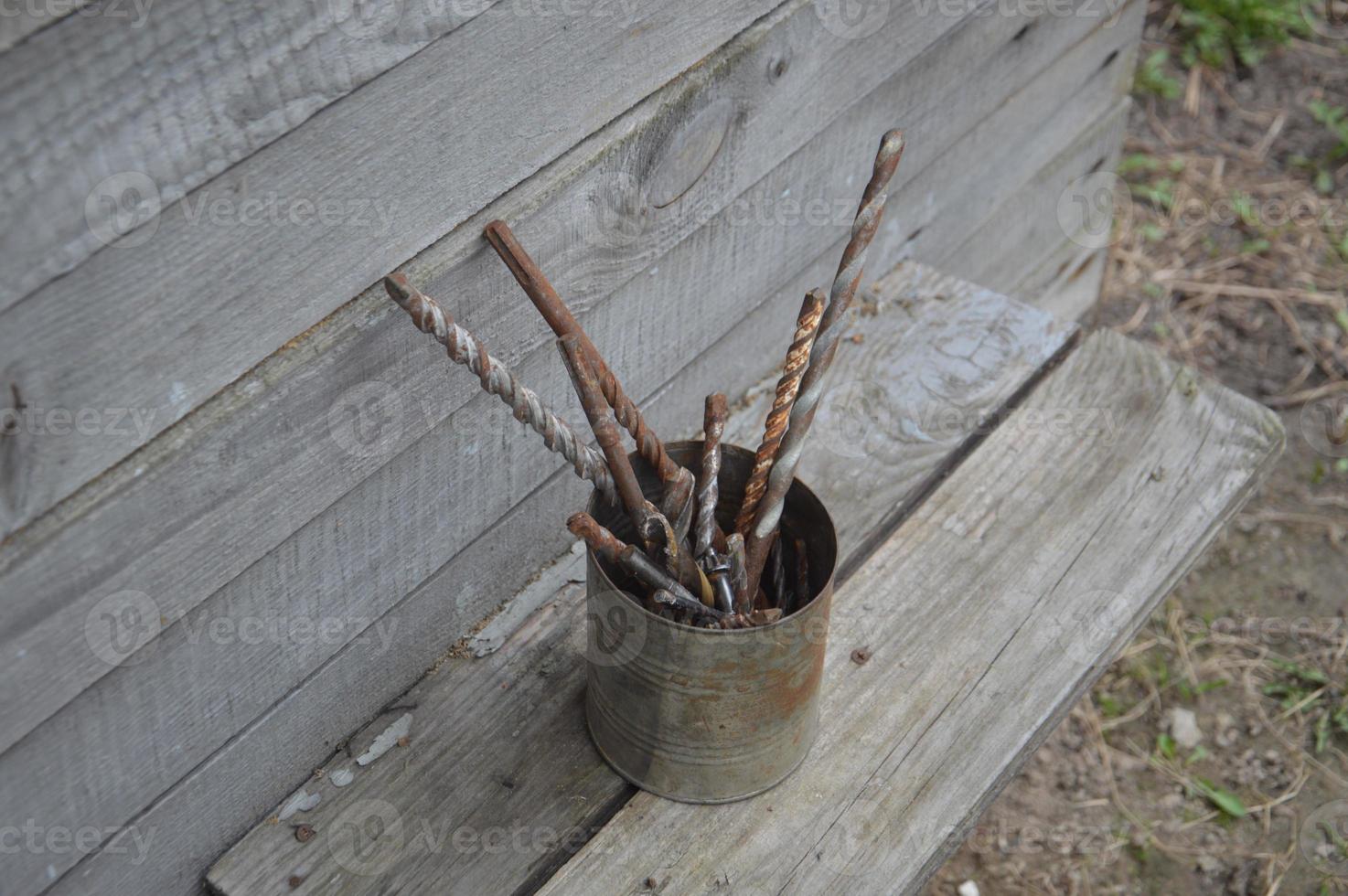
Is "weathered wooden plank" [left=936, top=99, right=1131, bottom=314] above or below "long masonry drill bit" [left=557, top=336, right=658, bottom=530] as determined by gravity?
below

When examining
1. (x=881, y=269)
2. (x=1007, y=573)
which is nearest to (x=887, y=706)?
(x=1007, y=573)

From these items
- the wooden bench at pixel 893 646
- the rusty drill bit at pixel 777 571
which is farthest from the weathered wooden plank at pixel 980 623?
the rusty drill bit at pixel 777 571

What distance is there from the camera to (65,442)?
1026mm

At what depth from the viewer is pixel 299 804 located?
1438mm

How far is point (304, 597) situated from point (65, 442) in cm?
36

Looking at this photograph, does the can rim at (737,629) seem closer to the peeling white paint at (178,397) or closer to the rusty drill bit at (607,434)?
the rusty drill bit at (607,434)

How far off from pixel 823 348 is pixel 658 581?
0.93 feet

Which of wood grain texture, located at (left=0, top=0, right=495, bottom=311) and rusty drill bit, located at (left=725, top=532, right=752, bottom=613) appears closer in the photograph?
wood grain texture, located at (left=0, top=0, right=495, bottom=311)

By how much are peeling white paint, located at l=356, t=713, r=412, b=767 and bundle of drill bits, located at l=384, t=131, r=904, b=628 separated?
1.11 feet

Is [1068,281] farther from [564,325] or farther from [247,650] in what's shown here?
[247,650]

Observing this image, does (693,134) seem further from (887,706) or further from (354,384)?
(887,706)

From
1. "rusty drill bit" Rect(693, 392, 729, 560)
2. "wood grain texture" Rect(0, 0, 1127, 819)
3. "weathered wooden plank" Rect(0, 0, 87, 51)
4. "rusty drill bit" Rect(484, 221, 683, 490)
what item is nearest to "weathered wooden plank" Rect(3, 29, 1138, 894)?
"wood grain texture" Rect(0, 0, 1127, 819)

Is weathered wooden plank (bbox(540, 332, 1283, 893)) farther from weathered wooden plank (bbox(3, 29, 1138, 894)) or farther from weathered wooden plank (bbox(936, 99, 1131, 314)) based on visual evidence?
weathered wooden plank (bbox(936, 99, 1131, 314))

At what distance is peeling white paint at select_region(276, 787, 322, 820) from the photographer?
1431 millimetres
